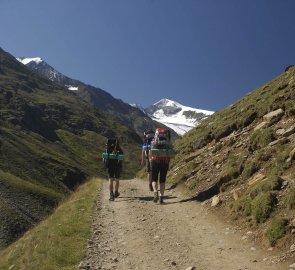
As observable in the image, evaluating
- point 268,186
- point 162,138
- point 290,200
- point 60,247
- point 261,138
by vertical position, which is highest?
point 261,138

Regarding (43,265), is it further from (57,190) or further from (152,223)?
(57,190)

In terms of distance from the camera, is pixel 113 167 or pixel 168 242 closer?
pixel 168 242

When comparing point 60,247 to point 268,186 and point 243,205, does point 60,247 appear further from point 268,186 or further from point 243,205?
point 268,186

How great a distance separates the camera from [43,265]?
12.4 meters

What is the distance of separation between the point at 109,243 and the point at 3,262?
495cm

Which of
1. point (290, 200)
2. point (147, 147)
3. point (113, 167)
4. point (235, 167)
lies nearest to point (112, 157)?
point (113, 167)

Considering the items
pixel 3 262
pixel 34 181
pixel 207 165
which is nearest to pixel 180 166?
pixel 207 165

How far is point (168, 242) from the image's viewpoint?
1337 cm

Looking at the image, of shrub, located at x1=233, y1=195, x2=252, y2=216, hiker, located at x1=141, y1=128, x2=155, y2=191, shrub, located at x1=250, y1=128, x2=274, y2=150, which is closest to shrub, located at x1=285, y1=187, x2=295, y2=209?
shrub, located at x1=233, y1=195, x2=252, y2=216

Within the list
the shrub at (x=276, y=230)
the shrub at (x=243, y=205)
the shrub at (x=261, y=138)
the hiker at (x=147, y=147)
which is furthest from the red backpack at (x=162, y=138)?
the shrub at (x=276, y=230)

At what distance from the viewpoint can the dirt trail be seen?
11336 millimetres

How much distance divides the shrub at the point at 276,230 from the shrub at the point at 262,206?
3.38 ft

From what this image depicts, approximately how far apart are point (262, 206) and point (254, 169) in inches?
182

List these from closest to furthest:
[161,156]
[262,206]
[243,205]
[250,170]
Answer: [262,206]
[243,205]
[250,170]
[161,156]
